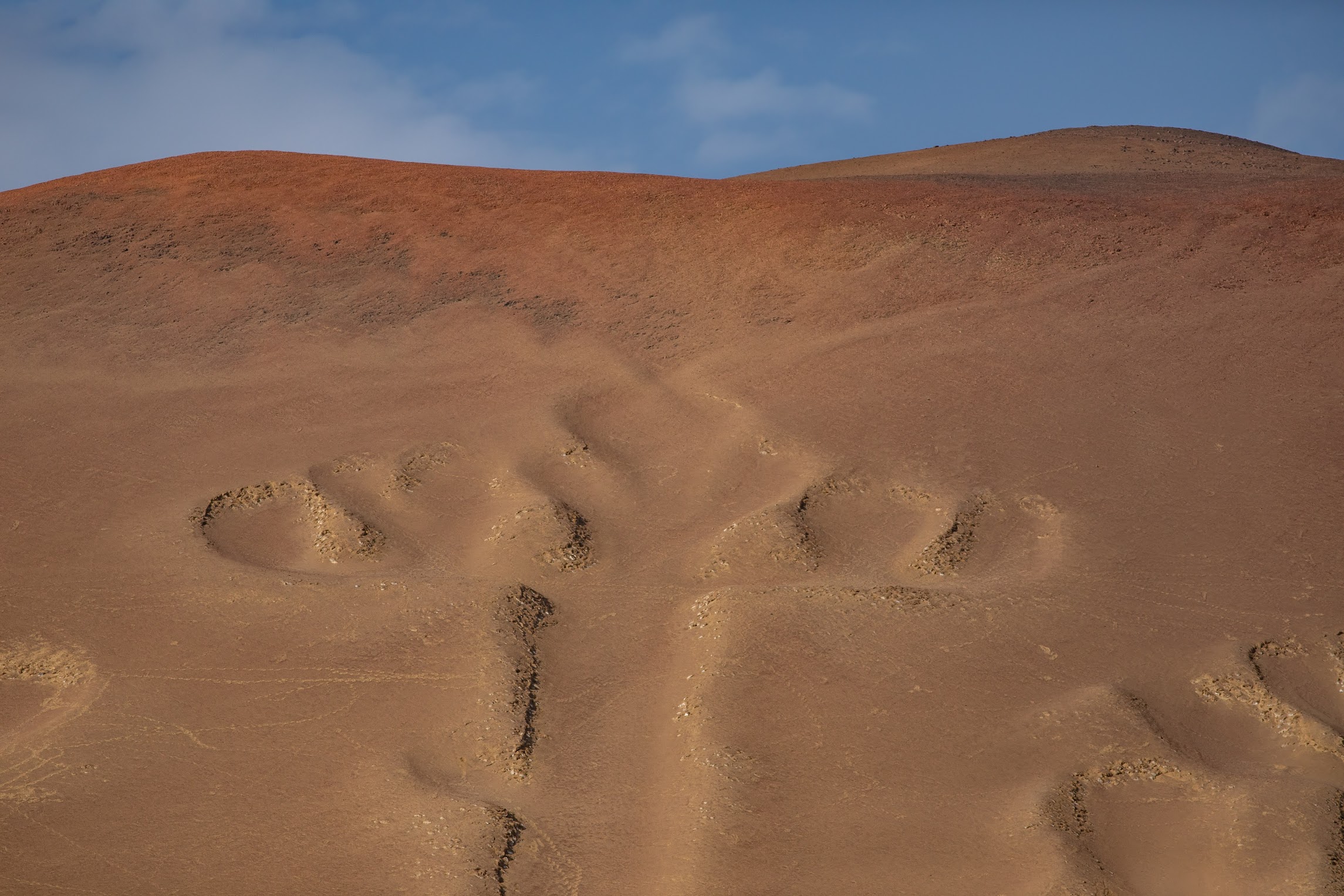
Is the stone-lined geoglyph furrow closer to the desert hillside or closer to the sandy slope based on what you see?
the sandy slope

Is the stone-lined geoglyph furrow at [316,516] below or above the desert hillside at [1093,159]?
below

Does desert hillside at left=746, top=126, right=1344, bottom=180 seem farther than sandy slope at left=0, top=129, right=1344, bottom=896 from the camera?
Yes

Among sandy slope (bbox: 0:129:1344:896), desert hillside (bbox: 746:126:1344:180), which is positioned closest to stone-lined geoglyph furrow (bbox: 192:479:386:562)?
sandy slope (bbox: 0:129:1344:896)

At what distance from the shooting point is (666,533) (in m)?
4.97

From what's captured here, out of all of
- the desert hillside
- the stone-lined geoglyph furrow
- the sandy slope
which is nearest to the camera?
the sandy slope

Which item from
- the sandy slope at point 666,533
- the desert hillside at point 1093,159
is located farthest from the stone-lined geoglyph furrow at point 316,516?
the desert hillside at point 1093,159

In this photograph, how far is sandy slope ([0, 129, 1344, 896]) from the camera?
3.33 m

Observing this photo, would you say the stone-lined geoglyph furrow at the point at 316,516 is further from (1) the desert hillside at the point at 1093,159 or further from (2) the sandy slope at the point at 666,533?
(1) the desert hillside at the point at 1093,159

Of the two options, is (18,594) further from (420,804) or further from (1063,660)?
(1063,660)

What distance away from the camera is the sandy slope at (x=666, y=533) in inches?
131

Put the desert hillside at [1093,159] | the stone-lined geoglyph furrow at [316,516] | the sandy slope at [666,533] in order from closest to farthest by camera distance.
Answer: the sandy slope at [666,533], the stone-lined geoglyph furrow at [316,516], the desert hillside at [1093,159]

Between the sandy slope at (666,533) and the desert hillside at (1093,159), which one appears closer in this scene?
the sandy slope at (666,533)

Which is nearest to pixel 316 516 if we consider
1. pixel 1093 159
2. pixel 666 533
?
pixel 666 533

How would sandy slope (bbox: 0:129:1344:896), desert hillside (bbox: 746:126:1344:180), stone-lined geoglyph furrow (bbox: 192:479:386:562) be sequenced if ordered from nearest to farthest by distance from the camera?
sandy slope (bbox: 0:129:1344:896) → stone-lined geoglyph furrow (bbox: 192:479:386:562) → desert hillside (bbox: 746:126:1344:180)
